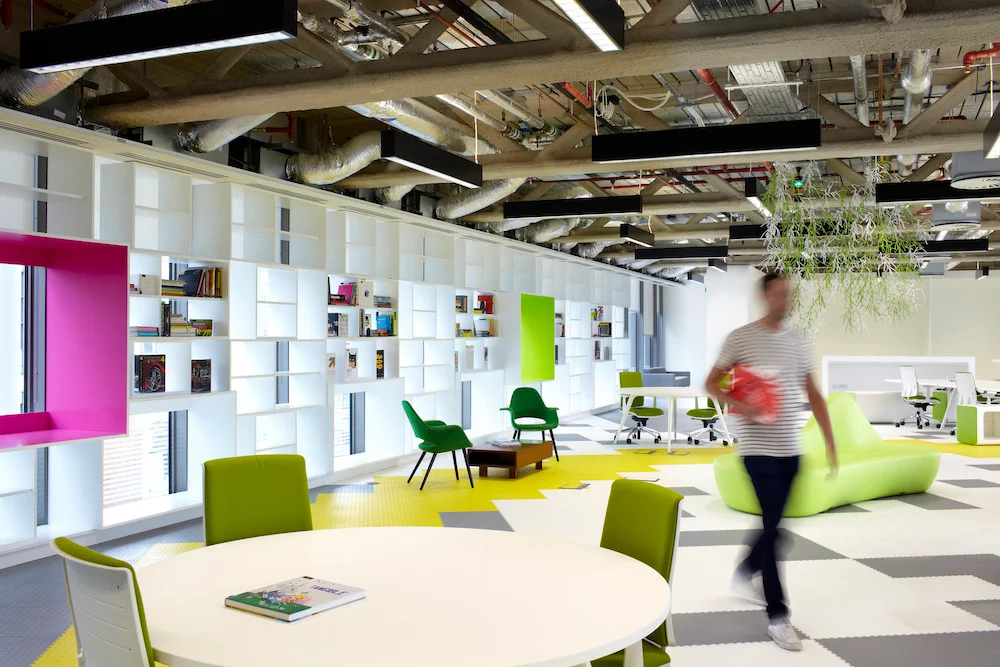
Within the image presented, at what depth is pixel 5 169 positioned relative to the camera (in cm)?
604

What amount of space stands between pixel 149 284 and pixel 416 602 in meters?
4.90

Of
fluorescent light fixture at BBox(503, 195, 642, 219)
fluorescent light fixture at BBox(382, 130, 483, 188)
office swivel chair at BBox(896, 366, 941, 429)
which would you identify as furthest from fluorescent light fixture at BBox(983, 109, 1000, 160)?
office swivel chair at BBox(896, 366, 941, 429)

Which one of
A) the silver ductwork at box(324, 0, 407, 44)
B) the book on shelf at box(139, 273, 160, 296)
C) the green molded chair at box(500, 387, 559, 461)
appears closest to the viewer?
the silver ductwork at box(324, 0, 407, 44)

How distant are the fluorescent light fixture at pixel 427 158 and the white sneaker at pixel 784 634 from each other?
400cm

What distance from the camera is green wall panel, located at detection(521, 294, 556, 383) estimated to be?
491 inches

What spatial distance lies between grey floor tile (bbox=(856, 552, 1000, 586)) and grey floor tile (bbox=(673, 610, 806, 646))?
1392 mm

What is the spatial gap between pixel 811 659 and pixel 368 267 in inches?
258

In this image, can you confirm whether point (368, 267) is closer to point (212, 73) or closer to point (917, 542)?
point (212, 73)

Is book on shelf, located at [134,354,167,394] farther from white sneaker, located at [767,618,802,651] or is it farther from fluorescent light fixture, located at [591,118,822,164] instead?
white sneaker, located at [767,618,802,651]

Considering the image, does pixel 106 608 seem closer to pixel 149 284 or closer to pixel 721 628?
pixel 721 628

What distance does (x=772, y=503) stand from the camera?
13.5 ft

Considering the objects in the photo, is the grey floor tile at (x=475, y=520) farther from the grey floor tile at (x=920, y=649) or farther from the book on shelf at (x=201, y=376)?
the grey floor tile at (x=920, y=649)

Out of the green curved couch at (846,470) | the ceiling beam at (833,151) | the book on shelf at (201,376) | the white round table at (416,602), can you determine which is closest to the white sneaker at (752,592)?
the green curved couch at (846,470)

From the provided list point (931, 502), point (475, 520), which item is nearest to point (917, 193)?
point (931, 502)
